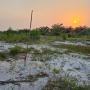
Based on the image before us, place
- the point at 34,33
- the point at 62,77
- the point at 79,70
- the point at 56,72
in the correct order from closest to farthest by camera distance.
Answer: the point at 62,77 → the point at 56,72 → the point at 79,70 → the point at 34,33

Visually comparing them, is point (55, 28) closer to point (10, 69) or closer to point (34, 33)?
point (34, 33)

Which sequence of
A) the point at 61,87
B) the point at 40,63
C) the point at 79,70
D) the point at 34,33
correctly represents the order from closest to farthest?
the point at 61,87
the point at 79,70
the point at 40,63
the point at 34,33

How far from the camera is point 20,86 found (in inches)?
289

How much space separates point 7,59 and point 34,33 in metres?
14.3

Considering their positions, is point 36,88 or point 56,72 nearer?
point 36,88

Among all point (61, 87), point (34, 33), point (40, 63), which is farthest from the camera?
point (34, 33)

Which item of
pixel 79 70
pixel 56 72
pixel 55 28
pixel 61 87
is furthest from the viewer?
pixel 55 28

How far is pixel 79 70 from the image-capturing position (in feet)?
31.2

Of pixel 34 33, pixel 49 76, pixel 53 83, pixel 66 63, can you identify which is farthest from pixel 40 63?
pixel 34 33

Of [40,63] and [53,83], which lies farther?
[40,63]

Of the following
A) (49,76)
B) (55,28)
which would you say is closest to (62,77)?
(49,76)

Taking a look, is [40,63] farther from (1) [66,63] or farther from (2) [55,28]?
(2) [55,28]

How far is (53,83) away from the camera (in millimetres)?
7500

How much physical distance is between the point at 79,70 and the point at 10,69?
2.16 meters
